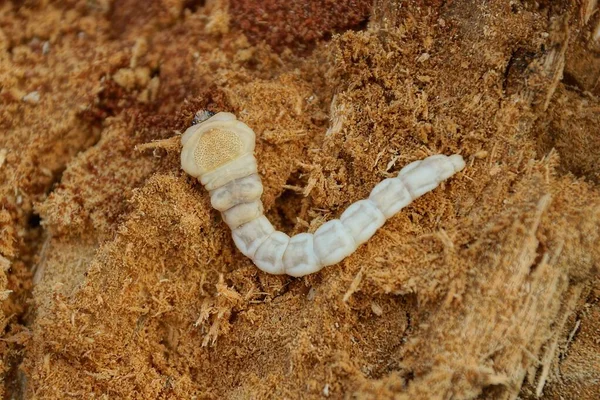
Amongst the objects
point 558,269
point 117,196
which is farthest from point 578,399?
point 117,196

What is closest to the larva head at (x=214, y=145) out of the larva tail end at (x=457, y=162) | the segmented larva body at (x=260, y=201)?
the segmented larva body at (x=260, y=201)

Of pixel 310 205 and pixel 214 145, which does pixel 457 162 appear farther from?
pixel 214 145

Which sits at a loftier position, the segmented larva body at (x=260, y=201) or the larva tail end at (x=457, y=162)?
the larva tail end at (x=457, y=162)

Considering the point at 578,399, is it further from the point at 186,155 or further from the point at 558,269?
→ the point at 186,155

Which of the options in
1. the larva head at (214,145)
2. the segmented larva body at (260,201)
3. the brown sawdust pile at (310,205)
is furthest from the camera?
the larva head at (214,145)

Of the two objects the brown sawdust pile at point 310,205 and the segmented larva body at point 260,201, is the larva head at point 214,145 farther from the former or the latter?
the brown sawdust pile at point 310,205

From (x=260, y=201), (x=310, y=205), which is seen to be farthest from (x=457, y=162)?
(x=260, y=201)
